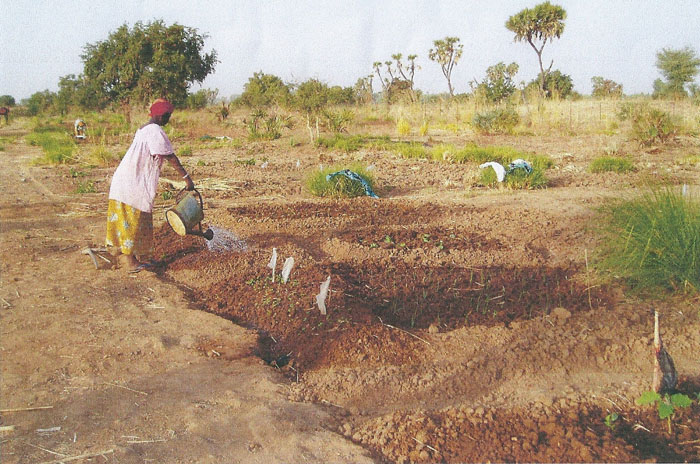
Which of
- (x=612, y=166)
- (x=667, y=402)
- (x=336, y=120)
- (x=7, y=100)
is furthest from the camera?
(x=7, y=100)

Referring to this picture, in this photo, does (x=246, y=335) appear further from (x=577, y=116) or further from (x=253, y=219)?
(x=577, y=116)

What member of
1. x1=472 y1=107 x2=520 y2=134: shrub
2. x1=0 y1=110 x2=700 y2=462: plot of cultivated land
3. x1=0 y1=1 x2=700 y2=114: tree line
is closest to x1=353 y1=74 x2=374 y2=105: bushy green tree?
x1=0 y1=1 x2=700 y2=114: tree line

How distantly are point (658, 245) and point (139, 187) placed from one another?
145 inches

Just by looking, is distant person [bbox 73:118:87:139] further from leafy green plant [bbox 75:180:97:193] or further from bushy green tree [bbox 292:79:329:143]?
leafy green plant [bbox 75:180:97:193]

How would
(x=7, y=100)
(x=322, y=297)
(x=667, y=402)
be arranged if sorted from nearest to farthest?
(x=667, y=402) < (x=322, y=297) < (x=7, y=100)

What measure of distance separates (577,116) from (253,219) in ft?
45.0

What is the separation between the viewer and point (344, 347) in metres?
3.11

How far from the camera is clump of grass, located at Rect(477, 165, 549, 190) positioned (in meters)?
7.40

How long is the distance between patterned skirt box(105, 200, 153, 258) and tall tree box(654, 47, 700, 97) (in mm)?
25278

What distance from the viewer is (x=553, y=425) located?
7.80ft

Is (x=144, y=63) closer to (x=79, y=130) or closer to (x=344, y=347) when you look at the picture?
(x=79, y=130)

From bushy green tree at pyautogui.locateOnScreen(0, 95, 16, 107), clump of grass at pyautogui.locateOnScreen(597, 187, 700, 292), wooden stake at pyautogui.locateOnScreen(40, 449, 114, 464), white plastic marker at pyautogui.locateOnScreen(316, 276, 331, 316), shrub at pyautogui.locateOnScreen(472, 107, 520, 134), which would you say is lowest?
wooden stake at pyautogui.locateOnScreen(40, 449, 114, 464)

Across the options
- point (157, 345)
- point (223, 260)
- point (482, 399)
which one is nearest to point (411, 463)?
point (482, 399)

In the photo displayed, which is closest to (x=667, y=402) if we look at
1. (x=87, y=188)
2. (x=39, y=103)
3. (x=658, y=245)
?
(x=658, y=245)
